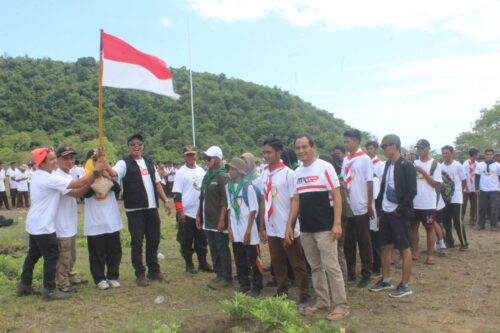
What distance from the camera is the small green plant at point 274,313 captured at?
12.5 feet

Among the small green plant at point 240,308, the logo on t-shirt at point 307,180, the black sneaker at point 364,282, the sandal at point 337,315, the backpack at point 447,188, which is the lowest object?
the black sneaker at point 364,282

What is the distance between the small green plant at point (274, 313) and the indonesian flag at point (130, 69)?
328 centimetres

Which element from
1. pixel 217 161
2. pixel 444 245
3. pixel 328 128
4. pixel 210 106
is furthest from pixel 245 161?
pixel 328 128

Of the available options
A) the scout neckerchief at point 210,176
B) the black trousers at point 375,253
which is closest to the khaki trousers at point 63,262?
the scout neckerchief at point 210,176

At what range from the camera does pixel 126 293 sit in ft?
18.5

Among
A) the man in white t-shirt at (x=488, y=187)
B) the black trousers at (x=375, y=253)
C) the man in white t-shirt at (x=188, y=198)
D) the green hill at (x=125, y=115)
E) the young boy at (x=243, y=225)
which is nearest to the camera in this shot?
the young boy at (x=243, y=225)

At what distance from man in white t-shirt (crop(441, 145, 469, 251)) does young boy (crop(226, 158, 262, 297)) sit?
4511mm

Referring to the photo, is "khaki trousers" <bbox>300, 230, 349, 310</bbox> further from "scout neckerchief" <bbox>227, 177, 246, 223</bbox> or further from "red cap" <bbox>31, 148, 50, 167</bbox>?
"red cap" <bbox>31, 148, 50, 167</bbox>

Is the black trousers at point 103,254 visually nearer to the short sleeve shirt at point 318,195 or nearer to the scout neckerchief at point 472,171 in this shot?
the short sleeve shirt at point 318,195

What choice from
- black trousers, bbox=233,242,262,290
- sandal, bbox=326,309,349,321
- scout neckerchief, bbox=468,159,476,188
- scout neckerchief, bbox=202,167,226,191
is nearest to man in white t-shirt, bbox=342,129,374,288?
sandal, bbox=326,309,349,321

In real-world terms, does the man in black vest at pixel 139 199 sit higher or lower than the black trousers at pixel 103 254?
higher

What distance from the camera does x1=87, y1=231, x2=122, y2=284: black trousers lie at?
5.74 metres

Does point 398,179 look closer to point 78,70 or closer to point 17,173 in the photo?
point 17,173

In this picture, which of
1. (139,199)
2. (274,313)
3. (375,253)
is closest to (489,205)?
(375,253)
